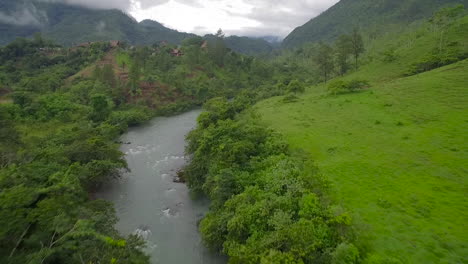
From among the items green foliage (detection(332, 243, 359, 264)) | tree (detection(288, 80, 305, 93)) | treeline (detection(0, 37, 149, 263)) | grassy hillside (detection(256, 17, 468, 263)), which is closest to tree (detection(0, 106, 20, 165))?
treeline (detection(0, 37, 149, 263))

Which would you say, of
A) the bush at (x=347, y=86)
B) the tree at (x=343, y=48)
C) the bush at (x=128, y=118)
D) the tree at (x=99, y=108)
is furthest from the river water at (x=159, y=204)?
the tree at (x=343, y=48)

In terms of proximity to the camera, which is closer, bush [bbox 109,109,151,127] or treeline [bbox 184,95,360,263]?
treeline [bbox 184,95,360,263]

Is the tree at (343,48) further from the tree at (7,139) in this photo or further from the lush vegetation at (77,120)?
the tree at (7,139)

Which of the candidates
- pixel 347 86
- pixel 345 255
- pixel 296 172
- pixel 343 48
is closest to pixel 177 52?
pixel 343 48

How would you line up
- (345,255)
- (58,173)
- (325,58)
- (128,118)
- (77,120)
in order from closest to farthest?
(345,255)
(58,173)
(77,120)
(128,118)
(325,58)

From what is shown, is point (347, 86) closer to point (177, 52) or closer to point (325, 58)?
point (325, 58)

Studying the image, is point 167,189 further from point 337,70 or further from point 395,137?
point 337,70

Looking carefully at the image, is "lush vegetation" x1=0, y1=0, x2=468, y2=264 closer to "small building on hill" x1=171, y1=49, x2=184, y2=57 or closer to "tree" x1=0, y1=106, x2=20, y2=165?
"tree" x1=0, y1=106, x2=20, y2=165
